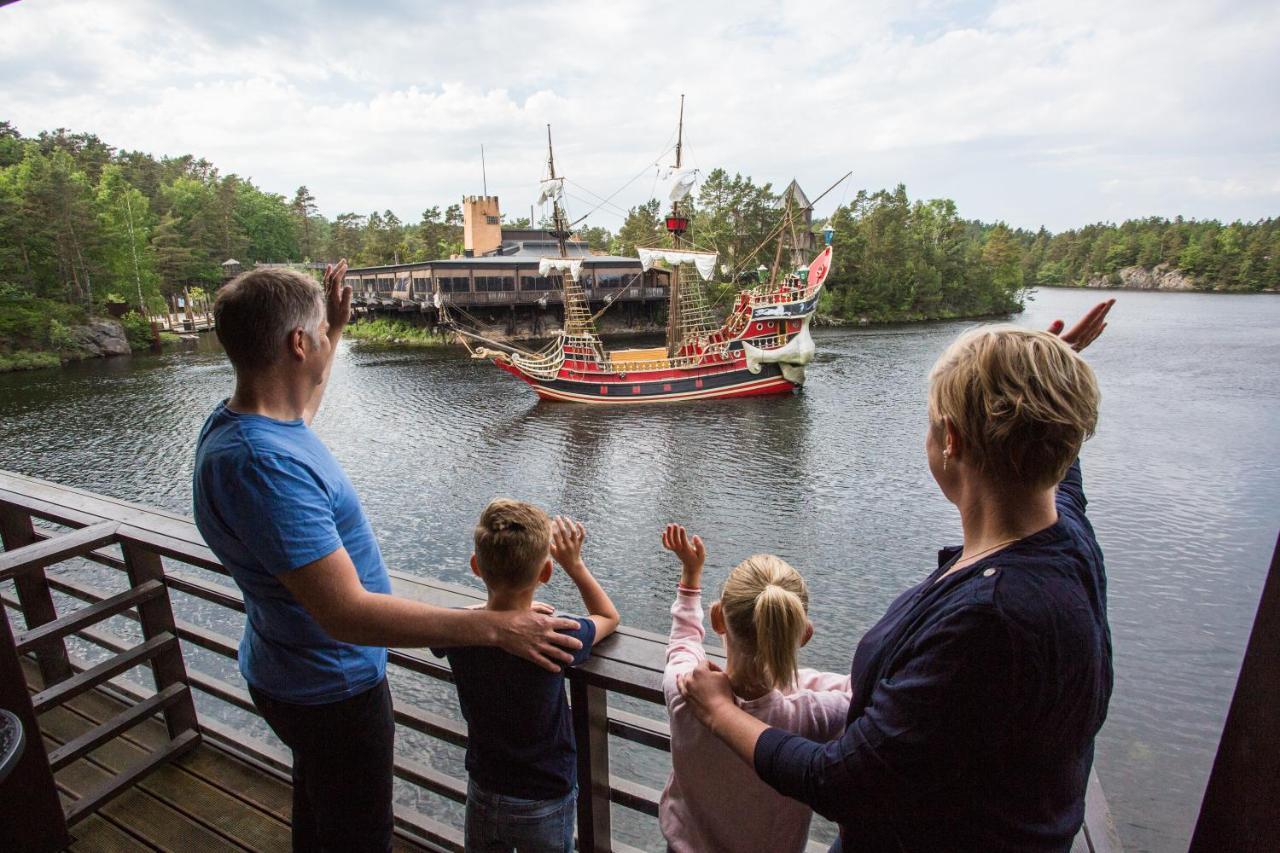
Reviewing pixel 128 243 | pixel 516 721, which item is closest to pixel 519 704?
pixel 516 721

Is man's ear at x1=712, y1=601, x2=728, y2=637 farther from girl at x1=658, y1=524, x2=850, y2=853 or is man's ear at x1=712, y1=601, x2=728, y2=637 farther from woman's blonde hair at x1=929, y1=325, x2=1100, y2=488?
woman's blonde hair at x1=929, y1=325, x2=1100, y2=488

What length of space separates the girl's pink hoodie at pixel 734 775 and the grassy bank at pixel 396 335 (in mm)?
34449

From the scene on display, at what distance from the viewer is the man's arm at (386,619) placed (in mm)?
1160

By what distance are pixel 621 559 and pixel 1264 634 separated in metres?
9.71

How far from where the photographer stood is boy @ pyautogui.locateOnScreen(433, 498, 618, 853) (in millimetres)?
1284

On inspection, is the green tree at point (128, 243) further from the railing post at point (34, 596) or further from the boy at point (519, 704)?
the boy at point (519, 704)

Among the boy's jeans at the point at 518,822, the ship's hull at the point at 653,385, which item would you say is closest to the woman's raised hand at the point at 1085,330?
the boy's jeans at the point at 518,822

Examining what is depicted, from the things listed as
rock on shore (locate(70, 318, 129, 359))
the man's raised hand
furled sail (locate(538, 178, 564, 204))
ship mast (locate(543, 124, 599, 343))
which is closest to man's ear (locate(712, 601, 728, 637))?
the man's raised hand

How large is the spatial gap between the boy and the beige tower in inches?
1749

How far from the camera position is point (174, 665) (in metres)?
2.23

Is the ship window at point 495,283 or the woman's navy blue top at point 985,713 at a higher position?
the woman's navy blue top at point 985,713

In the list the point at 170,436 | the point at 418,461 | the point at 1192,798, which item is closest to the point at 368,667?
the point at 1192,798

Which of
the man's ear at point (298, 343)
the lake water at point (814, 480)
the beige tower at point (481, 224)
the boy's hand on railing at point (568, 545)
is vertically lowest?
the lake water at point (814, 480)

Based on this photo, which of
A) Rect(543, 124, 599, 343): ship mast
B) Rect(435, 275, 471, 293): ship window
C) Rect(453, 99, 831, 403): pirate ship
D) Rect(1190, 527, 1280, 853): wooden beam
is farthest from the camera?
Rect(435, 275, 471, 293): ship window
